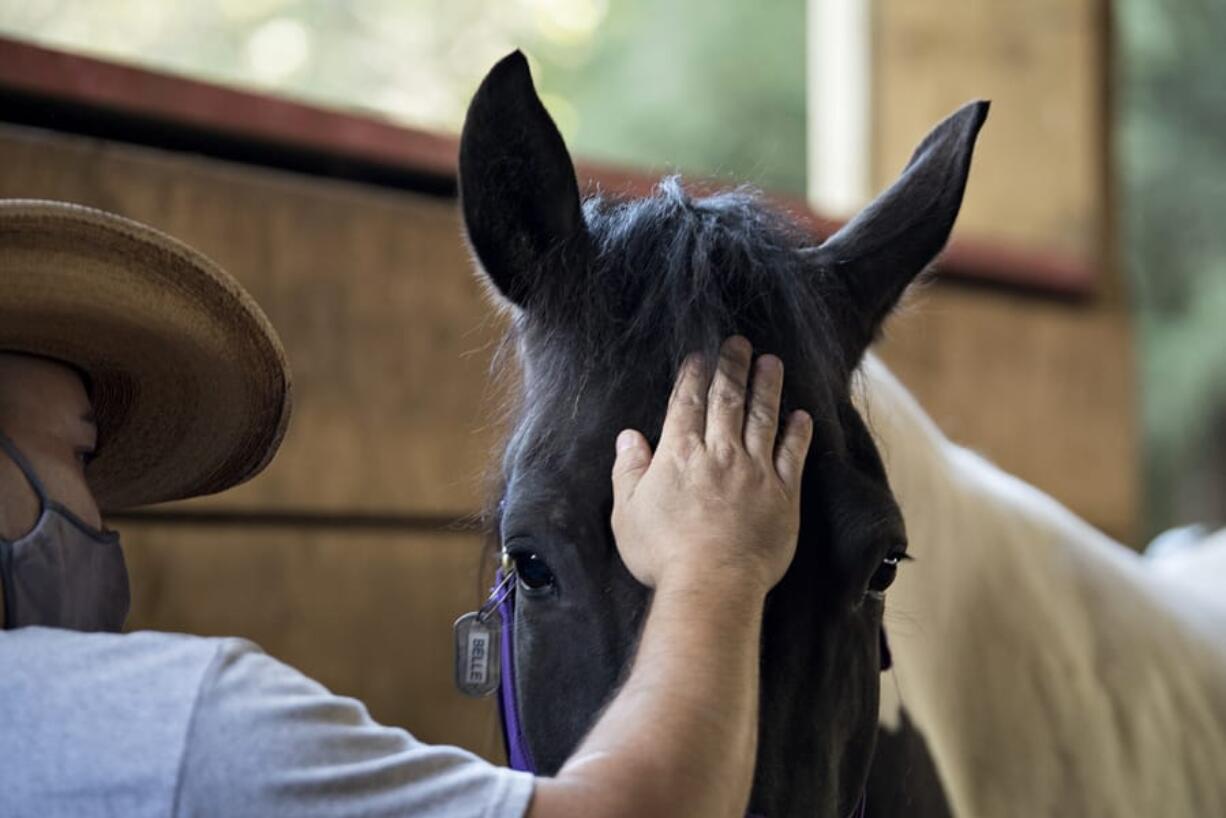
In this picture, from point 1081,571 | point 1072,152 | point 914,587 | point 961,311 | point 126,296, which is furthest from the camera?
point 1072,152

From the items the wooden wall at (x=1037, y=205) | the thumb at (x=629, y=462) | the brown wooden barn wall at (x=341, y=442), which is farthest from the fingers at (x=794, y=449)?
the wooden wall at (x=1037, y=205)

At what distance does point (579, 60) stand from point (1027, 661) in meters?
8.23

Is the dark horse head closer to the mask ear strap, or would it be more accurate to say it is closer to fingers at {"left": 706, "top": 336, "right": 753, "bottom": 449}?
fingers at {"left": 706, "top": 336, "right": 753, "bottom": 449}

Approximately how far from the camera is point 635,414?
115 cm

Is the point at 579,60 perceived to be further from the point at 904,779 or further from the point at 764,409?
the point at 764,409

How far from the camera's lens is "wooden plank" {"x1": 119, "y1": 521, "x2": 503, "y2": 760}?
2.49m

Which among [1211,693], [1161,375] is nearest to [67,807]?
[1211,693]

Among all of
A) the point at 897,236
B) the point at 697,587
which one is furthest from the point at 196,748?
the point at 897,236

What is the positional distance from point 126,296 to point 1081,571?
4.27ft

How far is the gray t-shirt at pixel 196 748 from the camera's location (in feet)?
2.65

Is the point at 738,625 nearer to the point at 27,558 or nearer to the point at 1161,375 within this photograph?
the point at 27,558

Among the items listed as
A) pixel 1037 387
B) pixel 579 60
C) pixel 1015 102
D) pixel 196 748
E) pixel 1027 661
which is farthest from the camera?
pixel 579 60

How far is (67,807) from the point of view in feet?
2.68

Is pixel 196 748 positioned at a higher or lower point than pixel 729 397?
lower
